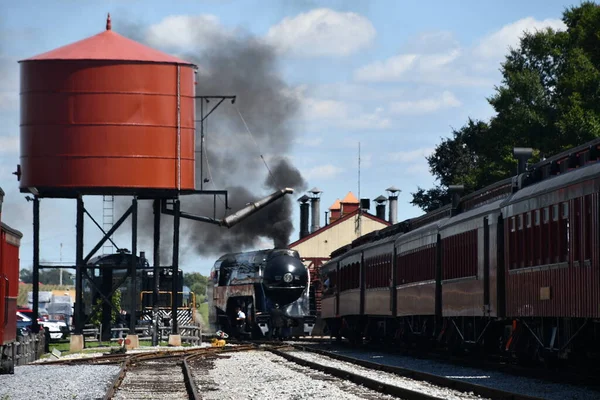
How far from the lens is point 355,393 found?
64.4 ft

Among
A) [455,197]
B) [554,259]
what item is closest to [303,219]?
[455,197]

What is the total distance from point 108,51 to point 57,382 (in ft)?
73.5

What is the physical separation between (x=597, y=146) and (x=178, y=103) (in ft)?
89.2

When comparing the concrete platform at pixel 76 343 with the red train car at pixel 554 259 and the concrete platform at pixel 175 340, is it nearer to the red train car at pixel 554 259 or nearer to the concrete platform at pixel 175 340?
the concrete platform at pixel 175 340

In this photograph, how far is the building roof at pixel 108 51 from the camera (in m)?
44.6

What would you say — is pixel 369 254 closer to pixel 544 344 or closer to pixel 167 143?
pixel 167 143

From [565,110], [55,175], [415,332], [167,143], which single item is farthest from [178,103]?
[565,110]

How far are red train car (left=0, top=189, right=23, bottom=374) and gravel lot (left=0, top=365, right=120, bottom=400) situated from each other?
452mm

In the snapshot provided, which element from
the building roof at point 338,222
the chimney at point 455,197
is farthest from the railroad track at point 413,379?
the building roof at point 338,222

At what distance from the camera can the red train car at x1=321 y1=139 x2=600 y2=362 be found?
19.3 m

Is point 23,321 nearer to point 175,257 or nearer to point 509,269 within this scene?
point 175,257

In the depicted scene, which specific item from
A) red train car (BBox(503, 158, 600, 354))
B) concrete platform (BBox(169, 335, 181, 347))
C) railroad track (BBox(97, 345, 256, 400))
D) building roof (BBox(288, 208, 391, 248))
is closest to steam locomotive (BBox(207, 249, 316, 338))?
concrete platform (BBox(169, 335, 181, 347))

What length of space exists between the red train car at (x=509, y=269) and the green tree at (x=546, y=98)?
24666 millimetres

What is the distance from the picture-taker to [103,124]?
4422cm
